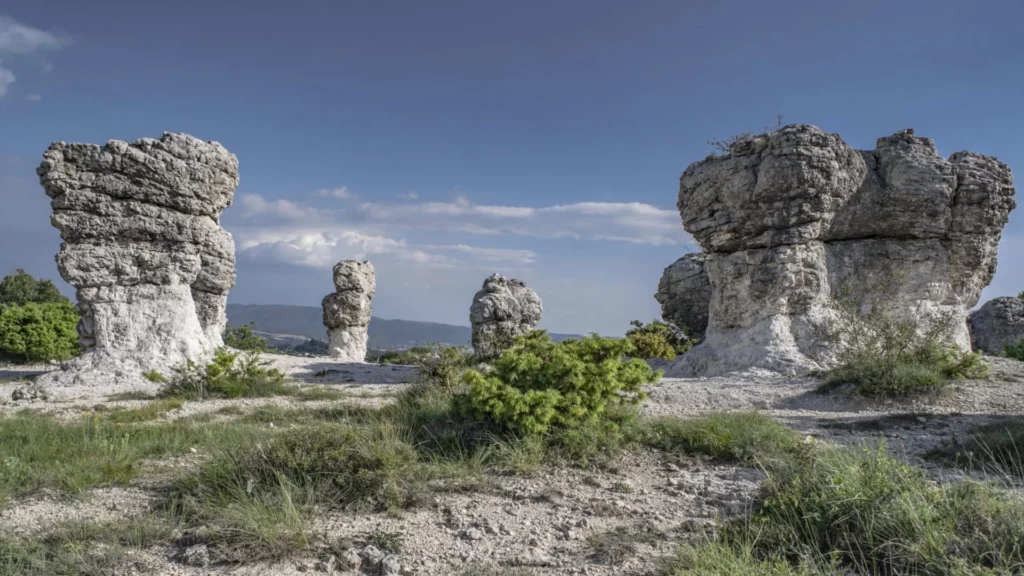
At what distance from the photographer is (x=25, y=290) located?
29.9m

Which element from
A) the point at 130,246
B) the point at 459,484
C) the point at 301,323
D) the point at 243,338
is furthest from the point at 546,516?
the point at 301,323

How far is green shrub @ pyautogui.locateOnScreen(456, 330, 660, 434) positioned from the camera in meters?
6.39

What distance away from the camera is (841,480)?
4.21 m

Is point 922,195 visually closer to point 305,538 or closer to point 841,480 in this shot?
point 841,480

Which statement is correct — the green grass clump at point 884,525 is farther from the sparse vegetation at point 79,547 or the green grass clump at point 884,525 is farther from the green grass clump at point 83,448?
the green grass clump at point 83,448

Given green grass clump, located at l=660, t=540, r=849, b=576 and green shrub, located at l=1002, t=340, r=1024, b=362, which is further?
green shrub, located at l=1002, t=340, r=1024, b=362

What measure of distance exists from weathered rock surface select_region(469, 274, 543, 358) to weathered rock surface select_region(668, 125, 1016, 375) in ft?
16.0

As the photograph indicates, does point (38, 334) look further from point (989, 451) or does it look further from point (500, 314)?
point (989, 451)

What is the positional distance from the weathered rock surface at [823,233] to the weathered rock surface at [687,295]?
17.1ft

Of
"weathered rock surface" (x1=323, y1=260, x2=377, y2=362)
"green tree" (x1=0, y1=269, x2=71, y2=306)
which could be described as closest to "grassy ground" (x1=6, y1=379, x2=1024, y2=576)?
"weathered rock surface" (x1=323, y1=260, x2=377, y2=362)

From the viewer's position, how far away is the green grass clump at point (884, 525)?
345 centimetres

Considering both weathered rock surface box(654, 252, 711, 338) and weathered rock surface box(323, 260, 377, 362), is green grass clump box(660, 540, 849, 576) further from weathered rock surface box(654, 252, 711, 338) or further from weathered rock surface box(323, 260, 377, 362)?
weathered rock surface box(323, 260, 377, 362)

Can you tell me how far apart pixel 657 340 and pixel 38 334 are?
21170mm

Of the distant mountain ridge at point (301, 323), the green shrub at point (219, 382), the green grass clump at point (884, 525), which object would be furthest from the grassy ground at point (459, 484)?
the distant mountain ridge at point (301, 323)
